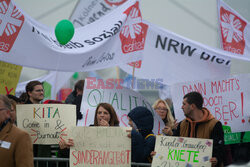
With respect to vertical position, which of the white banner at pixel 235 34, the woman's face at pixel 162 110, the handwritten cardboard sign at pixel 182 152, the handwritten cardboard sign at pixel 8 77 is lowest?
the handwritten cardboard sign at pixel 182 152

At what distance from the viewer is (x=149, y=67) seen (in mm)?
6945

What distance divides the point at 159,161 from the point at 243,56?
10.5ft

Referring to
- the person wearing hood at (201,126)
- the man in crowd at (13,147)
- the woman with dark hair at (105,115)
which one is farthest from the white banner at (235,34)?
the man in crowd at (13,147)

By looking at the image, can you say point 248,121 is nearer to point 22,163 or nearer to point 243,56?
point 243,56

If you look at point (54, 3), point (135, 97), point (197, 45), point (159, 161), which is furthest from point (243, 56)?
point (54, 3)

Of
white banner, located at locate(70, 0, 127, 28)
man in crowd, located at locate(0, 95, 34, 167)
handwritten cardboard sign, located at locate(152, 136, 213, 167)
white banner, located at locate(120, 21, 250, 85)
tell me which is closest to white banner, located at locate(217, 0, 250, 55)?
white banner, located at locate(120, 21, 250, 85)

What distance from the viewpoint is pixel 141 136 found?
13.9 ft

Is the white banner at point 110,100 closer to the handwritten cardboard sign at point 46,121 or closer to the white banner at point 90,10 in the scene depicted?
the handwritten cardboard sign at point 46,121

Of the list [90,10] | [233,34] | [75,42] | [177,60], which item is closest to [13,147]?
[75,42]

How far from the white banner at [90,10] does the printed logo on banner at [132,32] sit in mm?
1962

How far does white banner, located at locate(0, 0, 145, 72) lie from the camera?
5.25 meters

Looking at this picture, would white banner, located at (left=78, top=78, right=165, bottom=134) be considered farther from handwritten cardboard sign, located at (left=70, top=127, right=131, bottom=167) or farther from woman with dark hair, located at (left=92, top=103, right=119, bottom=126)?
handwritten cardboard sign, located at (left=70, top=127, right=131, bottom=167)

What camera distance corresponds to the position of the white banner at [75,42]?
5254 millimetres

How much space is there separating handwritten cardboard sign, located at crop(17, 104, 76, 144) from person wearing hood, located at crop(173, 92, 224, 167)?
1.19 metres
